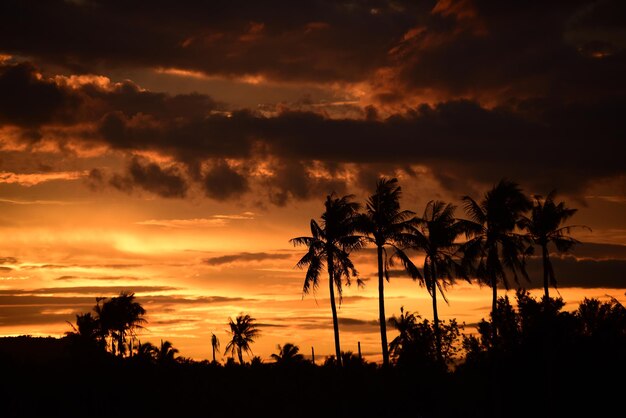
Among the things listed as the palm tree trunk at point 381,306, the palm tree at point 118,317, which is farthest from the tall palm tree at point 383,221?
the palm tree at point 118,317

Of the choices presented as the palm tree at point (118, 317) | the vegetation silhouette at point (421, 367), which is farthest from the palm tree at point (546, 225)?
the palm tree at point (118, 317)

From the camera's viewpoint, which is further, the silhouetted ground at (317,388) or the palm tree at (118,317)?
the palm tree at (118,317)

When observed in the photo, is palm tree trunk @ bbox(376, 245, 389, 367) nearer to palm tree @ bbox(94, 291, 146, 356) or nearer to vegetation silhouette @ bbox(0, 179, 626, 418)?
vegetation silhouette @ bbox(0, 179, 626, 418)

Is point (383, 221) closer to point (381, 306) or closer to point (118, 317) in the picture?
point (381, 306)

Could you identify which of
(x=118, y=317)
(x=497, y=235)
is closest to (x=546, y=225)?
(x=497, y=235)

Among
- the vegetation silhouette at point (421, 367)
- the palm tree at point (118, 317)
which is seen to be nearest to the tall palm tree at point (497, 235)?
the vegetation silhouette at point (421, 367)

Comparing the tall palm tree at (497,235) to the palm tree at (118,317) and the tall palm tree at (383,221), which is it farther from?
the palm tree at (118,317)

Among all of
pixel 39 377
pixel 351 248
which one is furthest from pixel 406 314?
pixel 39 377

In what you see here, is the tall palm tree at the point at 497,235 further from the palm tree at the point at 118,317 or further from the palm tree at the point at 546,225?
the palm tree at the point at 118,317

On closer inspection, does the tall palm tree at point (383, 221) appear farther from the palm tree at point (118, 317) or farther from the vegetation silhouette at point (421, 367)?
the palm tree at point (118, 317)

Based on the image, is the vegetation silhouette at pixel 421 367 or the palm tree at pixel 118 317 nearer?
the vegetation silhouette at pixel 421 367

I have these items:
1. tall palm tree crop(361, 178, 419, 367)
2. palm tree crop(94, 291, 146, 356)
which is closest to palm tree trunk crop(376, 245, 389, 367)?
tall palm tree crop(361, 178, 419, 367)

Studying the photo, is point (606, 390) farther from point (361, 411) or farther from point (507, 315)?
point (361, 411)

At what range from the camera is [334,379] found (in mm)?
55906
